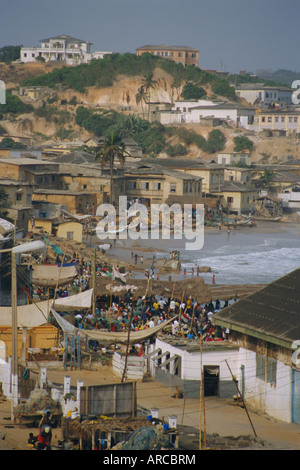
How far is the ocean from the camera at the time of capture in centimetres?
3634

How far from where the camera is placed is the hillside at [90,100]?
3349 inches

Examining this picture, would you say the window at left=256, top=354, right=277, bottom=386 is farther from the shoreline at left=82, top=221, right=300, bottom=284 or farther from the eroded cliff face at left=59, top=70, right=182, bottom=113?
the eroded cliff face at left=59, top=70, right=182, bottom=113

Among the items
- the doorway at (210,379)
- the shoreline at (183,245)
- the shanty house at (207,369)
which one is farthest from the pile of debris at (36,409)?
the shoreline at (183,245)

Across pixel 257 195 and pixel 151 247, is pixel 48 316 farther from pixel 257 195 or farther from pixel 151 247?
pixel 257 195

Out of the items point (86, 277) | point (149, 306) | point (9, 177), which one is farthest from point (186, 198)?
point (149, 306)

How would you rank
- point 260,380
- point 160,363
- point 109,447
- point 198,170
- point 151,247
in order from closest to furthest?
point 109,447
point 260,380
point 160,363
point 151,247
point 198,170

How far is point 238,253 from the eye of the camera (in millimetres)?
42562

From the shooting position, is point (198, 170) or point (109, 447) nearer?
point (109, 447)

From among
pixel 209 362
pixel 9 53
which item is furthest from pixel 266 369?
pixel 9 53

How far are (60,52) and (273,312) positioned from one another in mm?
112778

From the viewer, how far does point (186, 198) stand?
2184 inches

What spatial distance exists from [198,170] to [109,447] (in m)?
49.1

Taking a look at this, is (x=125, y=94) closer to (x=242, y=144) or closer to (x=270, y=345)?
(x=242, y=144)

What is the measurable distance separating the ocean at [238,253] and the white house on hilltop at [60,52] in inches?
2987
